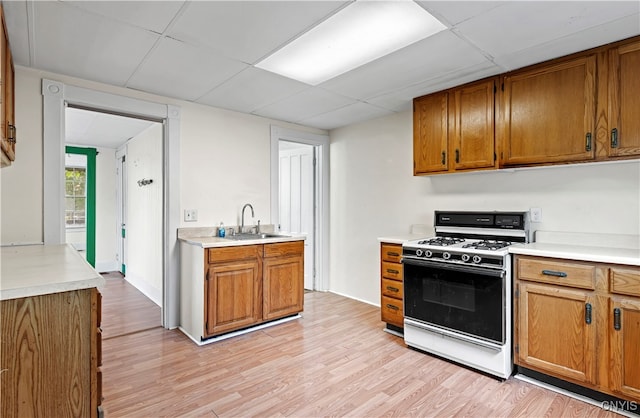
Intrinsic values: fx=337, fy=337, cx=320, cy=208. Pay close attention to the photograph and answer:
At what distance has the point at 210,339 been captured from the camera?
303cm

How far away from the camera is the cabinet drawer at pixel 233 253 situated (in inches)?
117

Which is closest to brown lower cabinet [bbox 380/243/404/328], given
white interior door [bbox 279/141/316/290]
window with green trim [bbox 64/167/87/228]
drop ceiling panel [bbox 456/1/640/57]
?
white interior door [bbox 279/141/316/290]

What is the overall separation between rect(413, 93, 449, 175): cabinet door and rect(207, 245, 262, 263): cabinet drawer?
1.74 m

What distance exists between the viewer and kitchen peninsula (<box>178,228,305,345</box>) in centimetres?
298

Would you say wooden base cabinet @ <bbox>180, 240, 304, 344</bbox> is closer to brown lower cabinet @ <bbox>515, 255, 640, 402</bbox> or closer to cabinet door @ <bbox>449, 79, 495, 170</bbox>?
cabinet door @ <bbox>449, 79, 495, 170</bbox>

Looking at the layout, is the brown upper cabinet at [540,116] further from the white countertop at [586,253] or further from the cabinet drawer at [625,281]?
the cabinet drawer at [625,281]

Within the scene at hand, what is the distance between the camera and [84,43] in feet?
7.24

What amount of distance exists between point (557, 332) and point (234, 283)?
2.53m


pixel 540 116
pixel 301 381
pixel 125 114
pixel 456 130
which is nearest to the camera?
pixel 301 381

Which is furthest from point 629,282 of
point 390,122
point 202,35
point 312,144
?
point 312,144

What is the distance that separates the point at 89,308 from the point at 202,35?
1.69m

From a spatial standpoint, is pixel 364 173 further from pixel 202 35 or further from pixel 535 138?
pixel 202 35

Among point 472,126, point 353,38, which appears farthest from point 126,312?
point 472,126

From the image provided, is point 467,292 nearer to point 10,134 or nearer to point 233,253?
point 233,253
